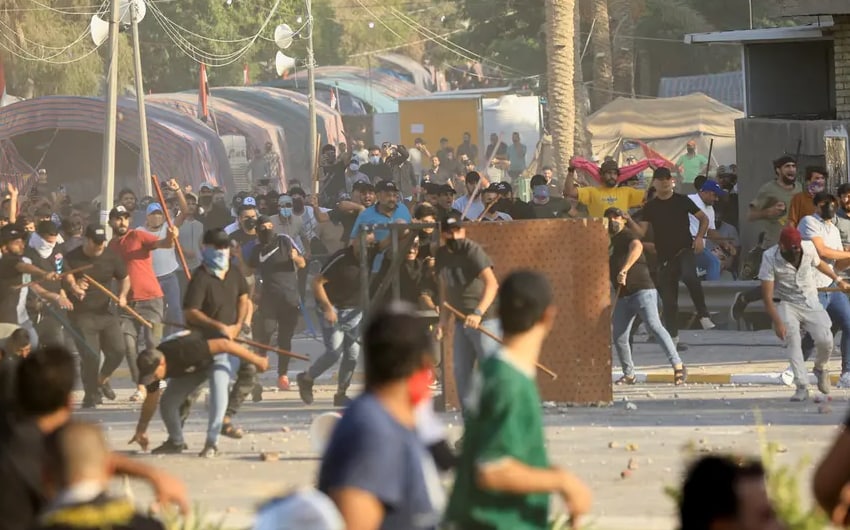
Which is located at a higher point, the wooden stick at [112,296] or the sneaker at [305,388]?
the wooden stick at [112,296]

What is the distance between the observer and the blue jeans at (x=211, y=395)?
38.1 feet

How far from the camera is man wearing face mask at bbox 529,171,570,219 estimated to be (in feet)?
60.1

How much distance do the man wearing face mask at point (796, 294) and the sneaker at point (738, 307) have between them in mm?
4104

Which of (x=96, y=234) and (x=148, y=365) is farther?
(x=96, y=234)

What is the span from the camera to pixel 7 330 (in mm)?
12961

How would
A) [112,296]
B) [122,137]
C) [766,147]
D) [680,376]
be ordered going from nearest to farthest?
1. [112,296]
2. [680,376]
3. [766,147]
4. [122,137]

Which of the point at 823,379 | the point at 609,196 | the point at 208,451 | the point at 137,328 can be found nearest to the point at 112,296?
the point at 137,328

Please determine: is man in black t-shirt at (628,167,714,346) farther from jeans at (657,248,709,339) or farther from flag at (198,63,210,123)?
flag at (198,63,210,123)

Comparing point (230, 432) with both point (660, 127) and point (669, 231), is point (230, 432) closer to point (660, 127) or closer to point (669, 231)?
point (669, 231)

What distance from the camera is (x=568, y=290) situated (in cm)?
1350

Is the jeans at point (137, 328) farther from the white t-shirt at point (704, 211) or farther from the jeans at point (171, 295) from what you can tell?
the white t-shirt at point (704, 211)

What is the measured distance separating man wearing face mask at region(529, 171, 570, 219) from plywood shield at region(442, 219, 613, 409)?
4569 mm

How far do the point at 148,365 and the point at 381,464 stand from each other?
690 centimetres

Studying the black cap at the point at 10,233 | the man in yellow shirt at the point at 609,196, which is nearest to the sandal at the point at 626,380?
the man in yellow shirt at the point at 609,196
